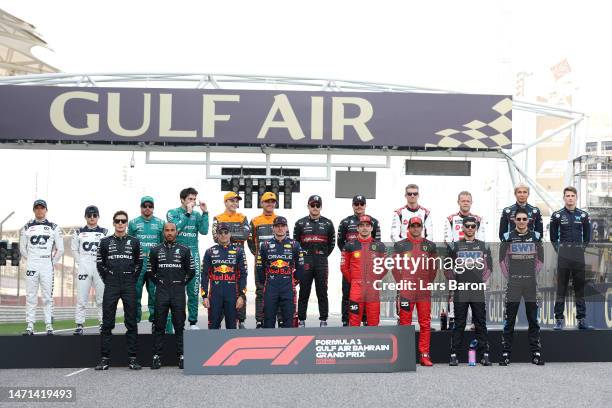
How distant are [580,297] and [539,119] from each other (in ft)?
222

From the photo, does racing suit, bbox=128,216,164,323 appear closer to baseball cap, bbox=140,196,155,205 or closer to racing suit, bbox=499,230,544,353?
baseball cap, bbox=140,196,155,205

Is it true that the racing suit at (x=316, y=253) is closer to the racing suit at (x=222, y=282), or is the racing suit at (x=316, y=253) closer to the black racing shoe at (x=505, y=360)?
the racing suit at (x=222, y=282)

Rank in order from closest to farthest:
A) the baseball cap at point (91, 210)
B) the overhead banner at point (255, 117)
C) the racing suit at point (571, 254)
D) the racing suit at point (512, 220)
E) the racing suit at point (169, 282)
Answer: the racing suit at point (169, 282)
the racing suit at point (571, 254)
the racing suit at point (512, 220)
the baseball cap at point (91, 210)
the overhead banner at point (255, 117)

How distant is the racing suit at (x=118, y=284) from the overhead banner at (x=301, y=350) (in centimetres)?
100

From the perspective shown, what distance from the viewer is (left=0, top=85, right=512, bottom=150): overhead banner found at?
651 inches

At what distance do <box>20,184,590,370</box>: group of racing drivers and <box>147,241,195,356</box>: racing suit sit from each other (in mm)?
14

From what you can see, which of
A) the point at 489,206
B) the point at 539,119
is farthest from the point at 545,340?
the point at 539,119

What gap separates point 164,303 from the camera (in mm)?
10508

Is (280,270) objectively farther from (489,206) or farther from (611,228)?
(489,206)

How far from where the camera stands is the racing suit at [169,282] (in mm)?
10516

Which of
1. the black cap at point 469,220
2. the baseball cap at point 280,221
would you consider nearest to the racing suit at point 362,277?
the baseball cap at point 280,221

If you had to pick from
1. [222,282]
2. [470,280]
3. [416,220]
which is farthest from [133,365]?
[470,280]

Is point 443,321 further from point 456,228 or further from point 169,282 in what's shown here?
point 169,282

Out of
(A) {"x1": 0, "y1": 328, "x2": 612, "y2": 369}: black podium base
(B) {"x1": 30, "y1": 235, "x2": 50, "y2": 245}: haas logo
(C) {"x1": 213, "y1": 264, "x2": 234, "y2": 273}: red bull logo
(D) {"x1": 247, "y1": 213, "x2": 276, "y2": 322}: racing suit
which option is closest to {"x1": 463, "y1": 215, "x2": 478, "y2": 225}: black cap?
(A) {"x1": 0, "y1": 328, "x2": 612, "y2": 369}: black podium base
